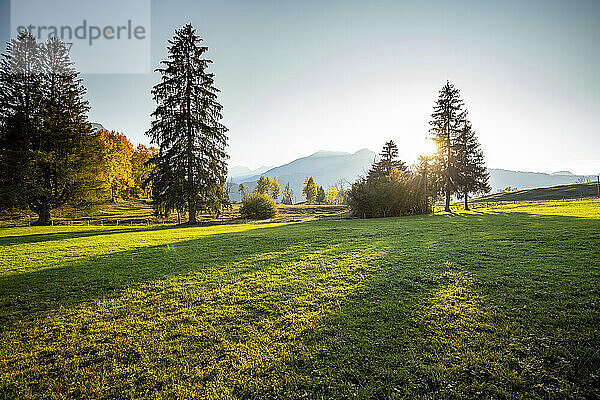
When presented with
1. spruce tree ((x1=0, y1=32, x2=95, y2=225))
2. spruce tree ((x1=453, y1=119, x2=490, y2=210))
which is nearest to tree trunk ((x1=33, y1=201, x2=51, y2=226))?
spruce tree ((x1=0, y1=32, x2=95, y2=225))

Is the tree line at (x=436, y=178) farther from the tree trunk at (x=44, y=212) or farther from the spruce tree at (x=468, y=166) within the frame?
the tree trunk at (x=44, y=212)

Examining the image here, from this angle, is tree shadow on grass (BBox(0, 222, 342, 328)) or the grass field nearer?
the grass field

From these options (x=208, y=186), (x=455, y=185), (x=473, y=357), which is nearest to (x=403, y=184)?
(x=455, y=185)

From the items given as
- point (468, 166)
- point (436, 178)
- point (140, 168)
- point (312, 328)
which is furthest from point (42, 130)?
point (468, 166)

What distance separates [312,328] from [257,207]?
3452 centimetres

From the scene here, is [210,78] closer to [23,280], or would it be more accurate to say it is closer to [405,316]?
[23,280]

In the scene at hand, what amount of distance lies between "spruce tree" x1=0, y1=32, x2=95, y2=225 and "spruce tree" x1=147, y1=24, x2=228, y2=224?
7046 mm

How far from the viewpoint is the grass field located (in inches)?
130

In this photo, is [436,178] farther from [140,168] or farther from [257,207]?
[140,168]

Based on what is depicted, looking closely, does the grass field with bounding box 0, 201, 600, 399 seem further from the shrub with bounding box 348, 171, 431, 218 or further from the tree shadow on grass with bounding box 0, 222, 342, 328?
the shrub with bounding box 348, 171, 431, 218

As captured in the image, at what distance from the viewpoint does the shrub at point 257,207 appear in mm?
38375

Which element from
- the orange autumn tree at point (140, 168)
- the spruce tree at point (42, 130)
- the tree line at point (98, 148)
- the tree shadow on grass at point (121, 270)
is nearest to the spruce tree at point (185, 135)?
the tree line at point (98, 148)

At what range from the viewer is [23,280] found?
7.50 m

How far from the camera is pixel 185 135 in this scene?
87.1ft
